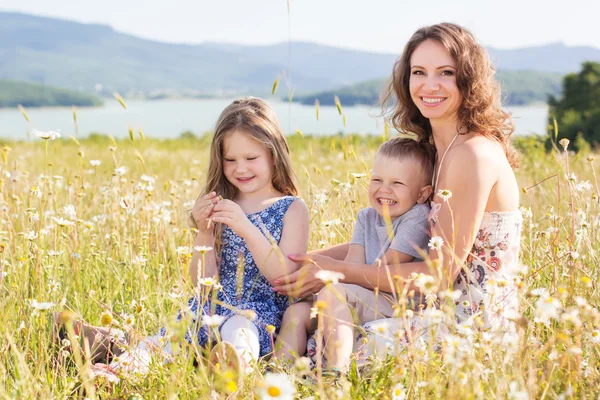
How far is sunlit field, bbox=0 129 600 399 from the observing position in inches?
69.2

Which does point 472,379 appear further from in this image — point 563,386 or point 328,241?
point 328,241

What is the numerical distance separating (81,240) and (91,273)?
1.45 ft

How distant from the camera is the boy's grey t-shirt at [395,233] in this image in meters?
2.83

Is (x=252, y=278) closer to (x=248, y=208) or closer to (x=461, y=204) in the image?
(x=248, y=208)

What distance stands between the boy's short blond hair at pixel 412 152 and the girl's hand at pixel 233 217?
669mm

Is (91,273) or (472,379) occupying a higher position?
(472,379)

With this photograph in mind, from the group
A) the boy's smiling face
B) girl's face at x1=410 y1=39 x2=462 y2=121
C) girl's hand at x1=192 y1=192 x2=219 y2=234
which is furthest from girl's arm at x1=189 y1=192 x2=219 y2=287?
girl's face at x1=410 y1=39 x2=462 y2=121

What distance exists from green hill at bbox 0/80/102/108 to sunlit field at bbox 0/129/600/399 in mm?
108339

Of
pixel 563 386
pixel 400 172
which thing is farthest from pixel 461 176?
pixel 563 386

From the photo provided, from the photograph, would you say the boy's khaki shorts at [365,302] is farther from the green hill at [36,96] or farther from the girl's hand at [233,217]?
the green hill at [36,96]

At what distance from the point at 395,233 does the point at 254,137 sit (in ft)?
2.51

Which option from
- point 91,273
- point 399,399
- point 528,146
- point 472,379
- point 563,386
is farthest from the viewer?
point 528,146

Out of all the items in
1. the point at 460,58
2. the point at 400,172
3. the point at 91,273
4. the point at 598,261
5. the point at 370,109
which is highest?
the point at 460,58

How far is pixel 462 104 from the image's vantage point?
117 inches
